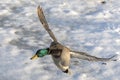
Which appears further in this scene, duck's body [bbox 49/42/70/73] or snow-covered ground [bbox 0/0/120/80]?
snow-covered ground [bbox 0/0/120/80]

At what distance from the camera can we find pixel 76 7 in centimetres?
668

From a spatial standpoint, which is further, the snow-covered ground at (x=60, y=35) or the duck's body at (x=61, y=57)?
the snow-covered ground at (x=60, y=35)

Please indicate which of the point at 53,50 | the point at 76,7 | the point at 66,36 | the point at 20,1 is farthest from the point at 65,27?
the point at 53,50

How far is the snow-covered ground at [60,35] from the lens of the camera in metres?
4.78

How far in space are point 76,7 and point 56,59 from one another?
2981mm

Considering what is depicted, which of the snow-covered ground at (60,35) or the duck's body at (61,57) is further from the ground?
the duck's body at (61,57)

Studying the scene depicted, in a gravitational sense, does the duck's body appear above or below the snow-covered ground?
above

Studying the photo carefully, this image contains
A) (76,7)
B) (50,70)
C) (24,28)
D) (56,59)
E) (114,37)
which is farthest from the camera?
(76,7)

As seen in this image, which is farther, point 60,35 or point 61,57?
point 60,35

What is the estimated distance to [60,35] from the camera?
5773 mm

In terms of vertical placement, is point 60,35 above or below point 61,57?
below

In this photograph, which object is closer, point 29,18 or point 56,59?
point 56,59

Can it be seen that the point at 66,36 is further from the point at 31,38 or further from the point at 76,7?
the point at 76,7

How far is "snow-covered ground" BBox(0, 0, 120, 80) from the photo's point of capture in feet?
15.7
